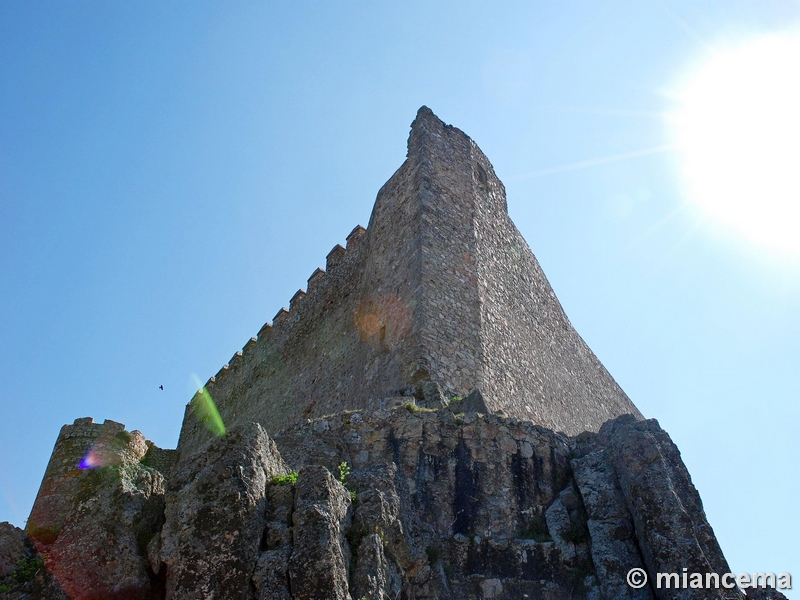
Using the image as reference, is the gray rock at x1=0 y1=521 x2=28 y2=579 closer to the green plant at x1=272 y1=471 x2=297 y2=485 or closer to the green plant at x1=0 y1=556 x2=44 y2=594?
the green plant at x1=0 y1=556 x2=44 y2=594

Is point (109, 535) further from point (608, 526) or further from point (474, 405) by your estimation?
point (474, 405)

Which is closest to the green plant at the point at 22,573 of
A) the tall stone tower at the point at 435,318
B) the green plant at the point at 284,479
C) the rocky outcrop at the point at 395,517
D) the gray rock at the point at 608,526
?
the rocky outcrop at the point at 395,517

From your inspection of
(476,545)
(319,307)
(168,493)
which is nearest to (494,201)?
(319,307)

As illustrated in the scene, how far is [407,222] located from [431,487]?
7.25 metres

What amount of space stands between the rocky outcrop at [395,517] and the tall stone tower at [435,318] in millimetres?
2651

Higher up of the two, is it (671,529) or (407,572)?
(671,529)

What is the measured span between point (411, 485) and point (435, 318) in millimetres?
4547

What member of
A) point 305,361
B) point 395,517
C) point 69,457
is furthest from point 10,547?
point 305,361

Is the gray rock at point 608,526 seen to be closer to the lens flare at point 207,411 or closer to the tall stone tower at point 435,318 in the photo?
the tall stone tower at point 435,318

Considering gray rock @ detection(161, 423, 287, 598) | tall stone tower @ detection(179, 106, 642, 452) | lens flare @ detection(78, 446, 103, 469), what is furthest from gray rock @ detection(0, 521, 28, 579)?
tall stone tower @ detection(179, 106, 642, 452)

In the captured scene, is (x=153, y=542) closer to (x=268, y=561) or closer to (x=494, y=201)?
(x=268, y=561)

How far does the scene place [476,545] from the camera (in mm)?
7719

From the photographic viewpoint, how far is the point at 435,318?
12.3 m

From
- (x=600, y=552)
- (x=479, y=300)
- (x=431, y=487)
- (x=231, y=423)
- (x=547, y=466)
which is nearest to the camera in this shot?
(x=600, y=552)
